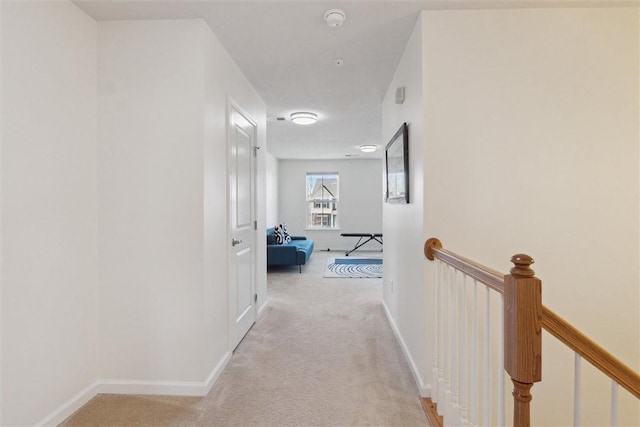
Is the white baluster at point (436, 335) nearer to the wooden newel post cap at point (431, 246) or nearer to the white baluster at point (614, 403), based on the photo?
the wooden newel post cap at point (431, 246)

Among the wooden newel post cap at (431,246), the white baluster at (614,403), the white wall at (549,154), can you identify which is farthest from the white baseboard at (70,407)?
the white baluster at (614,403)

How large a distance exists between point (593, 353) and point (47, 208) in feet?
8.10

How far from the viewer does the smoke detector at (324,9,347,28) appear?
6.68ft

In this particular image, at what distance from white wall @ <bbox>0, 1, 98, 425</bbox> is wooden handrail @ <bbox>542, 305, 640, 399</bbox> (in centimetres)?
227

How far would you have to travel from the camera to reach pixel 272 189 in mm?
8477

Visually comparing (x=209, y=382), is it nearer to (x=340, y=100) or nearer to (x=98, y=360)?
(x=98, y=360)

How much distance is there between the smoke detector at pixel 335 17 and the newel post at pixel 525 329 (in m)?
1.73

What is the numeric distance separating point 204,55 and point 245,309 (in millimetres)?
2120

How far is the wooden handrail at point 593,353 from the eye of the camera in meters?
1.02

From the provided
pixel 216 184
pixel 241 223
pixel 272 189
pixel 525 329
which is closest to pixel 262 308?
pixel 241 223

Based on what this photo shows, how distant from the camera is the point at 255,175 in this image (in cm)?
348

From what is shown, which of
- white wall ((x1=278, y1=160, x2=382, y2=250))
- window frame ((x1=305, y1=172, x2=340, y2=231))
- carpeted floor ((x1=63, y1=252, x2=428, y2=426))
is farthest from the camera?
window frame ((x1=305, y1=172, x2=340, y2=231))

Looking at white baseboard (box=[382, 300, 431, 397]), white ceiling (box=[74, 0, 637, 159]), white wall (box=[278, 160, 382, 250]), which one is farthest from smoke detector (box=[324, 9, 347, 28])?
white wall (box=[278, 160, 382, 250])

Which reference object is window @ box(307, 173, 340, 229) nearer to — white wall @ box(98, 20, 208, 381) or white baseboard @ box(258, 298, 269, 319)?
white baseboard @ box(258, 298, 269, 319)
